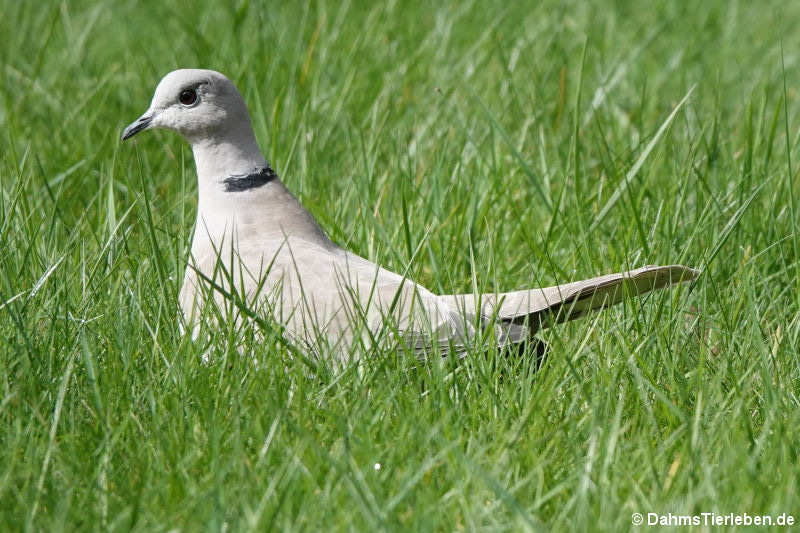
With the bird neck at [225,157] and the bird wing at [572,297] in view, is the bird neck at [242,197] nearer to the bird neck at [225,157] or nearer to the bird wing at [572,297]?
the bird neck at [225,157]

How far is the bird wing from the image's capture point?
3014 mm

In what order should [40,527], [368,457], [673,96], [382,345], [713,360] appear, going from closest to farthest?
[40,527] < [368,457] < [382,345] < [713,360] < [673,96]

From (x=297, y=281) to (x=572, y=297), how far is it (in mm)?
819

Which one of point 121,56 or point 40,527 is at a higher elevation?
point 121,56

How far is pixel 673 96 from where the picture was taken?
5.70 m

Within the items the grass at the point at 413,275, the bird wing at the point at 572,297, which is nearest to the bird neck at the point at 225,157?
the grass at the point at 413,275

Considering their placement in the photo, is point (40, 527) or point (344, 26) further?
point (344, 26)

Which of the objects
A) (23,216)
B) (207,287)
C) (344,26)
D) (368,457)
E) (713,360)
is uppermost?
(344,26)

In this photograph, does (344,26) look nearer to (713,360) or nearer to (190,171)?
(190,171)

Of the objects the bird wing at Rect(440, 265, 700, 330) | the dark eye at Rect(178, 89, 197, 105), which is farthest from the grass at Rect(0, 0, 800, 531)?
the dark eye at Rect(178, 89, 197, 105)

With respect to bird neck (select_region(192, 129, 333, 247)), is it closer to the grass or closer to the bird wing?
the grass

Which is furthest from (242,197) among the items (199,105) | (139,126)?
(139,126)

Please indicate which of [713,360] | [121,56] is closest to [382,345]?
[713,360]

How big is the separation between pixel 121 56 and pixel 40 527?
4236 mm
